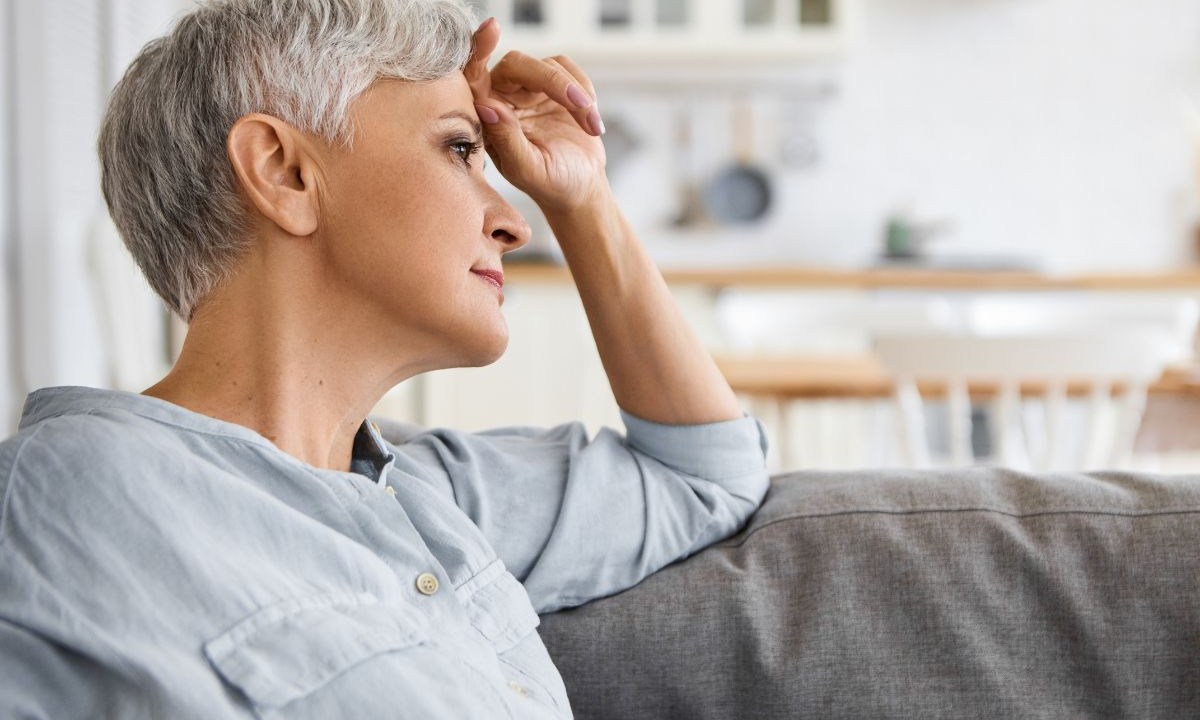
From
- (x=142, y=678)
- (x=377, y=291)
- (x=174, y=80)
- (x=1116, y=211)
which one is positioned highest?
(x=174, y=80)

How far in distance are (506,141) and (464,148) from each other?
0.31 feet

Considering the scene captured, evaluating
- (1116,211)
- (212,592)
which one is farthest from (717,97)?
(212,592)

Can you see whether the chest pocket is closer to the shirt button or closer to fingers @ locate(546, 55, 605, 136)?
the shirt button

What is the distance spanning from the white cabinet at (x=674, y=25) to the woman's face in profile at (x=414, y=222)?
402 centimetres

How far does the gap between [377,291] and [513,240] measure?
159mm

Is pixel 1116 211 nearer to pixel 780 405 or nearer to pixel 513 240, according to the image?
pixel 780 405

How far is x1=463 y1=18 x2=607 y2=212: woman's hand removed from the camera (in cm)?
120

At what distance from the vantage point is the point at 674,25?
5039 mm

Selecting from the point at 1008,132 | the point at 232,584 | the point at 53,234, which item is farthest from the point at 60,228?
the point at 1008,132

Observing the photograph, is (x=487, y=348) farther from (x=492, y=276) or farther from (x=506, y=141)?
(x=506, y=141)

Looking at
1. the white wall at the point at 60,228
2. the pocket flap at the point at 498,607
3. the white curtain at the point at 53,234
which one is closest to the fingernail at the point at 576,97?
the pocket flap at the point at 498,607

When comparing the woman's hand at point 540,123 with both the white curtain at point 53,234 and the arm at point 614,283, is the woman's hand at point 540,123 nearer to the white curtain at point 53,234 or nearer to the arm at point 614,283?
the arm at point 614,283

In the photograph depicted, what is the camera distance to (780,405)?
9.61 ft

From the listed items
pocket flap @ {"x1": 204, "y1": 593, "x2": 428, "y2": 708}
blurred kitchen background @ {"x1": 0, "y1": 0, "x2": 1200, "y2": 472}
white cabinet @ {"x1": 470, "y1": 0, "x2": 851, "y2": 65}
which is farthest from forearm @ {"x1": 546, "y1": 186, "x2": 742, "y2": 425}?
white cabinet @ {"x1": 470, "y1": 0, "x2": 851, "y2": 65}
